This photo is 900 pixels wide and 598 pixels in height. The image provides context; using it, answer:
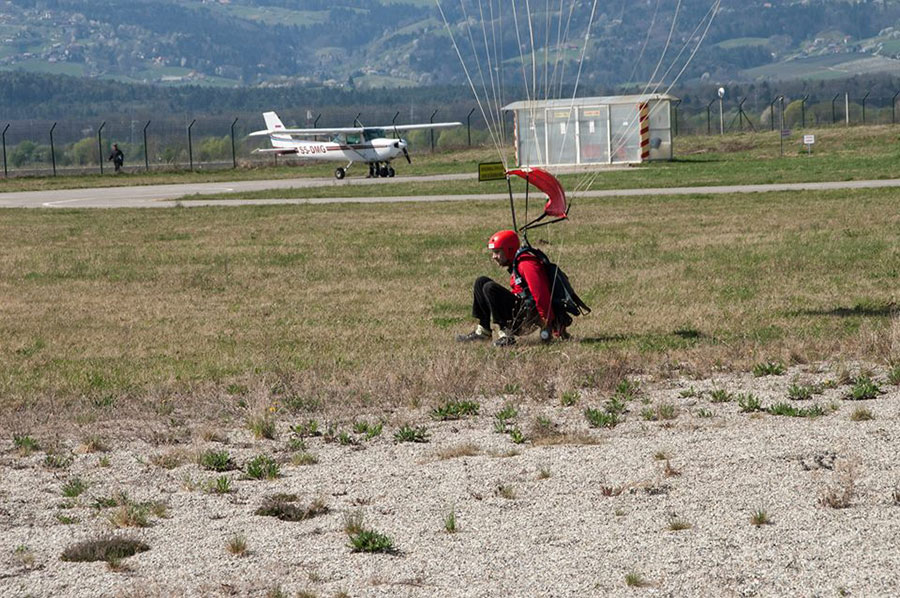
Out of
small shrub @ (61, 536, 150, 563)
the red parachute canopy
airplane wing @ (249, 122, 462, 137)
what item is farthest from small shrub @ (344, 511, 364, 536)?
airplane wing @ (249, 122, 462, 137)

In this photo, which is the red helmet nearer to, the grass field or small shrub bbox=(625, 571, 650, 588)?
the grass field

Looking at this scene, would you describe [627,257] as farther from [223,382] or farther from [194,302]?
[223,382]

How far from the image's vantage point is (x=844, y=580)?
5.52m

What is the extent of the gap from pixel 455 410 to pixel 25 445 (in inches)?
121

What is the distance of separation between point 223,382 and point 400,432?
283 centimetres

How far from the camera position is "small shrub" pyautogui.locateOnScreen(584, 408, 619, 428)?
8.93 m

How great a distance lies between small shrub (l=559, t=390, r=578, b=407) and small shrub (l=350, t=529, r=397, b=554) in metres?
3.59

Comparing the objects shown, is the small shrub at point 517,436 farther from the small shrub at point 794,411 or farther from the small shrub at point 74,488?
the small shrub at point 74,488

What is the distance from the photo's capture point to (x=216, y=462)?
8.12 meters

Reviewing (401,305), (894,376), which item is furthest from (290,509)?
(401,305)

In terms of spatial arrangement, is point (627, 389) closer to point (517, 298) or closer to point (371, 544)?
point (517, 298)

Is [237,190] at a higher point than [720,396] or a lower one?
higher

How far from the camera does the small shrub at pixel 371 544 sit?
623 centimetres

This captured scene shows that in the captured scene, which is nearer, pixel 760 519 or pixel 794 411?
pixel 760 519
